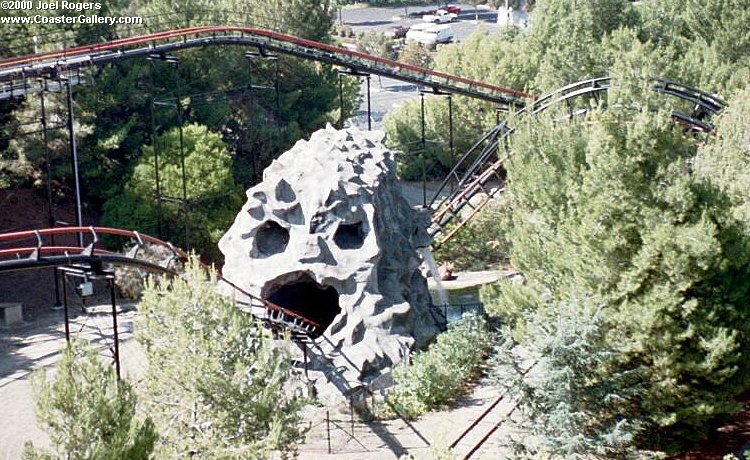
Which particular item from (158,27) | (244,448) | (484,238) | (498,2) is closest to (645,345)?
(244,448)

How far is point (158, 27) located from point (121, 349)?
17.6 metres

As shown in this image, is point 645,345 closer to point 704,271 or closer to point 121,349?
point 704,271

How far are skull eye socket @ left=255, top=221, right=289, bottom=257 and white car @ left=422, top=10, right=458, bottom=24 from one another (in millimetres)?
60420

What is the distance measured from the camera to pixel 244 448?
16766mm

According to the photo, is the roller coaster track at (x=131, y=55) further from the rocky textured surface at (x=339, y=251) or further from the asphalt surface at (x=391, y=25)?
the asphalt surface at (x=391, y=25)

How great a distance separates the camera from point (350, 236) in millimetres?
26984

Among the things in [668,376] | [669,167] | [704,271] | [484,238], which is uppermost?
[669,167]

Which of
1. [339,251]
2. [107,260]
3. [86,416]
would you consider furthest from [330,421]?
[86,416]

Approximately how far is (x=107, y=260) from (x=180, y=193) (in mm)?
15212

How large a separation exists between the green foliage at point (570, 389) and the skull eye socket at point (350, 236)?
736 centimetres

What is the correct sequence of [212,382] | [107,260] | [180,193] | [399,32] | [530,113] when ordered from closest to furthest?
1. [212,382]
2. [107,260]
3. [530,113]
4. [180,193]
5. [399,32]

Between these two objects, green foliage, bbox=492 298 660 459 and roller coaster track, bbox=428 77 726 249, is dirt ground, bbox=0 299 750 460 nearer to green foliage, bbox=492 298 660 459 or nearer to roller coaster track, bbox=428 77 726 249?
green foliage, bbox=492 298 660 459

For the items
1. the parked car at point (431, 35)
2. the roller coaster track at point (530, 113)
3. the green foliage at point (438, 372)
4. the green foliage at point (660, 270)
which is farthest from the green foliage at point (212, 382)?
the parked car at point (431, 35)

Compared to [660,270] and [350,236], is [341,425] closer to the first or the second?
[350,236]
